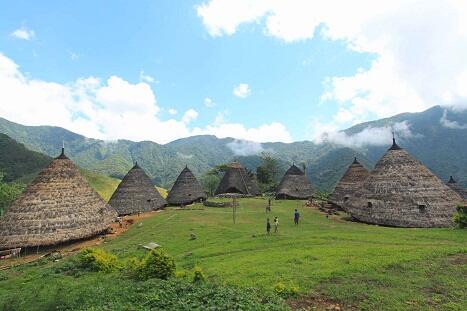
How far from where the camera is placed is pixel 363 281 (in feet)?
39.2

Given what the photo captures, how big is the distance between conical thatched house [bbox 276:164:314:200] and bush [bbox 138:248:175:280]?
41.9 meters

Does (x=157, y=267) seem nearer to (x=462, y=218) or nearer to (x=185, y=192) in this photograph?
(x=462, y=218)

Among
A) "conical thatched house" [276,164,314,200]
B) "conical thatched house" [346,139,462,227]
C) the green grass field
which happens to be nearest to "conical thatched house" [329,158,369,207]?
"conical thatched house" [346,139,462,227]

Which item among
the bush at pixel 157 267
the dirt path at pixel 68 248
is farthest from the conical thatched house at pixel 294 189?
the bush at pixel 157 267

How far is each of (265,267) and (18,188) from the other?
1720 inches

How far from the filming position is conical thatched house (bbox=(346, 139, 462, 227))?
25828 millimetres

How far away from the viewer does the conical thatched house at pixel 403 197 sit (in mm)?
25828

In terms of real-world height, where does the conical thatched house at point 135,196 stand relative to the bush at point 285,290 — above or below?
above

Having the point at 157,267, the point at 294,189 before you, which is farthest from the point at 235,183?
the point at 157,267

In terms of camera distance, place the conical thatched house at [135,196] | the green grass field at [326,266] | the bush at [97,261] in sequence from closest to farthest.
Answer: the green grass field at [326,266]
the bush at [97,261]
the conical thatched house at [135,196]

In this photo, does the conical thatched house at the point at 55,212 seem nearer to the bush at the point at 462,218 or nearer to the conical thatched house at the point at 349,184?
the conical thatched house at the point at 349,184

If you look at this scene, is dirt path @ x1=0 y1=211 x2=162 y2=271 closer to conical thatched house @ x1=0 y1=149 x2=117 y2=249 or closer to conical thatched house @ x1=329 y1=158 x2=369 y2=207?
conical thatched house @ x1=0 y1=149 x2=117 y2=249

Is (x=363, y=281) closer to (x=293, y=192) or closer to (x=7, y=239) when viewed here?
(x=7, y=239)

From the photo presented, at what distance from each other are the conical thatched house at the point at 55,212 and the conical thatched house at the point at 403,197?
23864 millimetres
